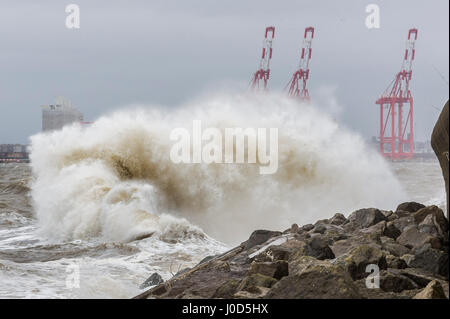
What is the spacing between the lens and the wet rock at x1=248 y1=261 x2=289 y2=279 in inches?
237

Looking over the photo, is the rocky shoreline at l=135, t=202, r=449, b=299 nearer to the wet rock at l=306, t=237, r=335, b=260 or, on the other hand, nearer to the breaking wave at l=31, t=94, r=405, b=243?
the wet rock at l=306, t=237, r=335, b=260

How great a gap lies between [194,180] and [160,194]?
52.0 inches

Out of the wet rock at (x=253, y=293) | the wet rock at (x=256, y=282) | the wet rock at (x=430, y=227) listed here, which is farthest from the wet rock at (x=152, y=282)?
the wet rock at (x=430, y=227)

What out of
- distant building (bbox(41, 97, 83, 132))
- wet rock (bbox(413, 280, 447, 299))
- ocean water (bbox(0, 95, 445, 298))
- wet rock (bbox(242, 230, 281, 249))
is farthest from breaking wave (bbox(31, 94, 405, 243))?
distant building (bbox(41, 97, 83, 132))

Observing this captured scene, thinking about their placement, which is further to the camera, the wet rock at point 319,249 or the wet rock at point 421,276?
the wet rock at point 319,249

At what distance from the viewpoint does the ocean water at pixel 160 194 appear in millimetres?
11844

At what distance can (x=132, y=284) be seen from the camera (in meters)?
8.55

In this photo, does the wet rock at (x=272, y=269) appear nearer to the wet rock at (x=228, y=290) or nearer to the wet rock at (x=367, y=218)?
the wet rock at (x=228, y=290)

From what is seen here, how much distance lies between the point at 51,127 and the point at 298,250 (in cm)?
11909

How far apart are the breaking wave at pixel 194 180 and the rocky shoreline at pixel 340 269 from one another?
6.80 m

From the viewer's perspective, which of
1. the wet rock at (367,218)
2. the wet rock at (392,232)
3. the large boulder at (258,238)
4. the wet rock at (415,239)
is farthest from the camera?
the large boulder at (258,238)

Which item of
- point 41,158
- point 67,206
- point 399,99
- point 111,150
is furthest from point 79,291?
point 399,99

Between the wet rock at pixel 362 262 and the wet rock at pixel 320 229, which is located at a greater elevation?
the wet rock at pixel 362 262

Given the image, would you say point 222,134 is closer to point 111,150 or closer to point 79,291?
point 111,150
